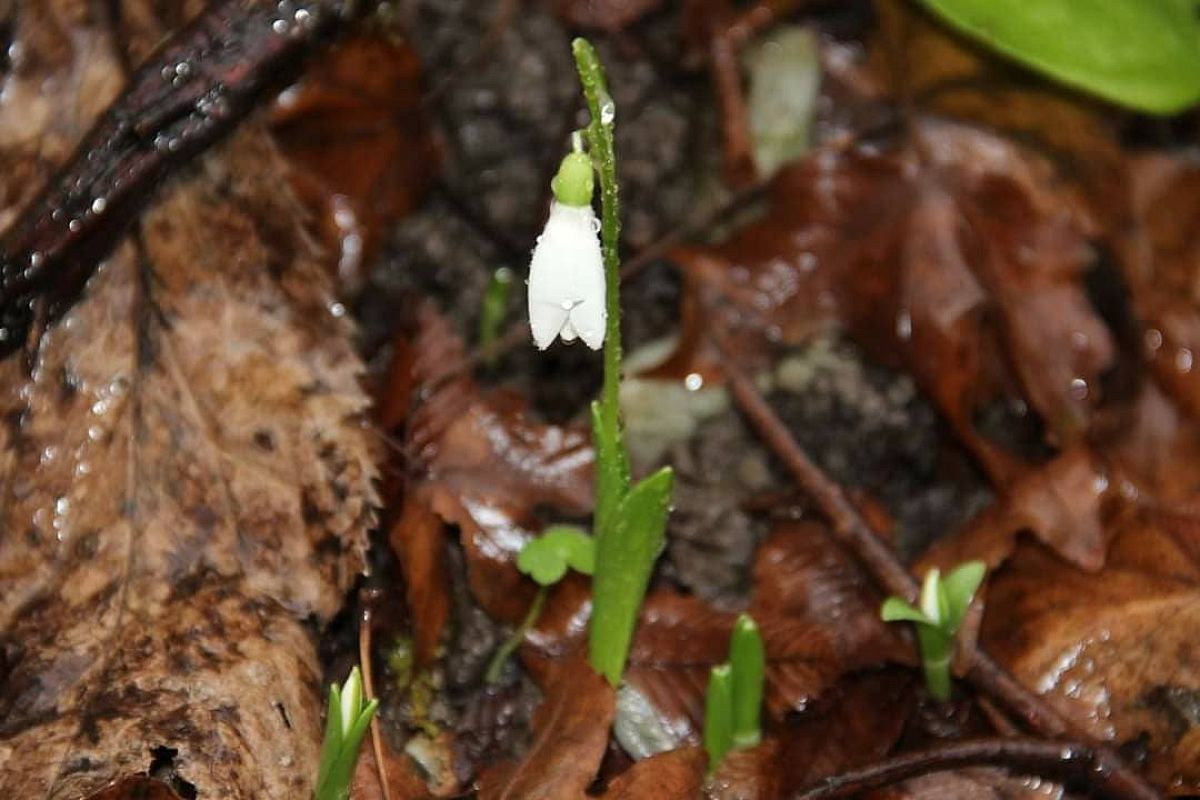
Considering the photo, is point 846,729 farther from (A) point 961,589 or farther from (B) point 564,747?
(B) point 564,747

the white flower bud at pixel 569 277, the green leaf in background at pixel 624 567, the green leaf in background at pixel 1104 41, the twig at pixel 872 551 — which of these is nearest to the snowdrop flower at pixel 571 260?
the white flower bud at pixel 569 277

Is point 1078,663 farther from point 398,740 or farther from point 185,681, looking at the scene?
point 185,681

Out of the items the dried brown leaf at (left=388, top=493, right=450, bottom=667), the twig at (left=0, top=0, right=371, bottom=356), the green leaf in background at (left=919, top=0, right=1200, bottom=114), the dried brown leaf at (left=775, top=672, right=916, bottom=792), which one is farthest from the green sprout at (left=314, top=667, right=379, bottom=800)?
the green leaf in background at (left=919, top=0, right=1200, bottom=114)

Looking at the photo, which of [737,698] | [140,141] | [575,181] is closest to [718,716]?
[737,698]

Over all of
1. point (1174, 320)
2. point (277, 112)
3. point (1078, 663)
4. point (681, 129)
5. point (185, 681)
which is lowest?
point (1174, 320)

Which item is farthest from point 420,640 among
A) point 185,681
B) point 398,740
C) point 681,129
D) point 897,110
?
point 897,110

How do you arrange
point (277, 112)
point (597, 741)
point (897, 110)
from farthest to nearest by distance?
point (897, 110) < point (277, 112) < point (597, 741)
